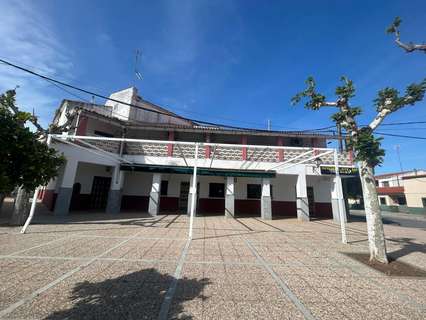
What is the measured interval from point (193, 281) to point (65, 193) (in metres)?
10.2

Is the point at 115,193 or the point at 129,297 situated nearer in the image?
the point at 129,297

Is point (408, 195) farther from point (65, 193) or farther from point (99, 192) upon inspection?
point (65, 193)

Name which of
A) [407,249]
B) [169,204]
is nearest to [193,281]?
[407,249]

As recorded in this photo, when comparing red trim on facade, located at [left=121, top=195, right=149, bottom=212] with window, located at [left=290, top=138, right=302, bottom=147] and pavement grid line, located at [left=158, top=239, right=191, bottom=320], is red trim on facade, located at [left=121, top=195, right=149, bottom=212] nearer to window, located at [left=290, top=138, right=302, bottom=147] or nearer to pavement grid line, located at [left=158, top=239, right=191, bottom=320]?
pavement grid line, located at [left=158, top=239, right=191, bottom=320]

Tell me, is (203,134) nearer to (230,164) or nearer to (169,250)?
(230,164)

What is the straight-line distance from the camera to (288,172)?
41.4 ft

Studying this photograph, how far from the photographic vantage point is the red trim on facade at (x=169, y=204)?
14422mm

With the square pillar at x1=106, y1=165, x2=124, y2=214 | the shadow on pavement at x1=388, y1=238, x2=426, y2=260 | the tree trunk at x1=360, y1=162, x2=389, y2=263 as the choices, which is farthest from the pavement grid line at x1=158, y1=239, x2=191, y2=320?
the square pillar at x1=106, y1=165, x2=124, y2=214

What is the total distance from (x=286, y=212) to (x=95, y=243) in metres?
12.8

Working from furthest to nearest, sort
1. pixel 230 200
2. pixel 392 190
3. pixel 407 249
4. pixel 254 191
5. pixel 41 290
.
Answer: pixel 392 190 < pixel 254 191 < pixel 230 200 < pixel 407 249 < pixel 41 290

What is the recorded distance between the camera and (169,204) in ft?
47.4

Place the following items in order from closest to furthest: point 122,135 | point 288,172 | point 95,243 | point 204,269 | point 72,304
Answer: point 72,304 → point 204,269 → point 95,243 → point 288,172 → point 122,135

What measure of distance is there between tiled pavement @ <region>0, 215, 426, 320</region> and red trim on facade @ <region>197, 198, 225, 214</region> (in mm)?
8189

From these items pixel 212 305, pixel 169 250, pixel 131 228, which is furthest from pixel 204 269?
pixel 131 228
